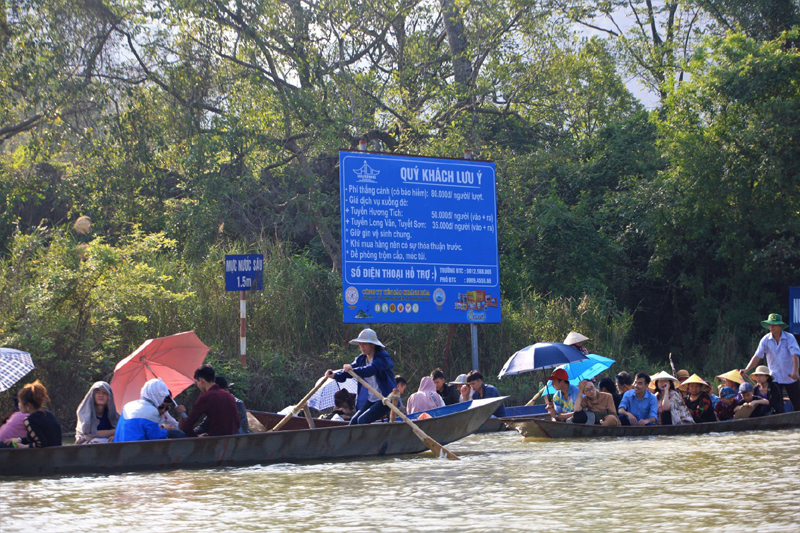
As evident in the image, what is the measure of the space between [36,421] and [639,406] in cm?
800

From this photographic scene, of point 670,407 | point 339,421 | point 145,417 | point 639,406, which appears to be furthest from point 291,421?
point 670,407

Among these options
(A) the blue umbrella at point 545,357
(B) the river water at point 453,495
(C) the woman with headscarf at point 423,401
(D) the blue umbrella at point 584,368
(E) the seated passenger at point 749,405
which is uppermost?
(A) the blue umbrella at point 545,357

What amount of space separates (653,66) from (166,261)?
18.5 meters

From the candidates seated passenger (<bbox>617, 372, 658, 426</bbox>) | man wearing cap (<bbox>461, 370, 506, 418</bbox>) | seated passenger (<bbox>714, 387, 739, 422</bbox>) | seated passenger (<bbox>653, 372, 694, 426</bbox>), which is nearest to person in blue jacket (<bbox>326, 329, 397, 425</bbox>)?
man wearing cap (<bbox>461, 370, 506, 418</bbox>)

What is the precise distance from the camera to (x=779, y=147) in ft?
73.4

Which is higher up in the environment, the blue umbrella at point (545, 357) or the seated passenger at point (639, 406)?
the blue umbrella at point (545, 357)

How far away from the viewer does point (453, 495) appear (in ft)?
25.9

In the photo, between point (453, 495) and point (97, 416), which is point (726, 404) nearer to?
point (453, 495)

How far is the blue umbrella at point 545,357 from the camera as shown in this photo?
557 inches

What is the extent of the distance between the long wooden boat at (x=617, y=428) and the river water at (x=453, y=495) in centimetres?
113

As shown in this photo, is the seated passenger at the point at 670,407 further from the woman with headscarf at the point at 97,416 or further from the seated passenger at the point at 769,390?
the woman with headscarf at the point at 97,416

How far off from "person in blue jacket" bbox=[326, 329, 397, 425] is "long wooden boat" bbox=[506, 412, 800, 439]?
6.81 ft

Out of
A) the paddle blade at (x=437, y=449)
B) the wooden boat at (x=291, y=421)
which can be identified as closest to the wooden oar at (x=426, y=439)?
the paddle blade at (x=437, y=449)

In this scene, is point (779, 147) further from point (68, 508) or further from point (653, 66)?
point (68, 508)
